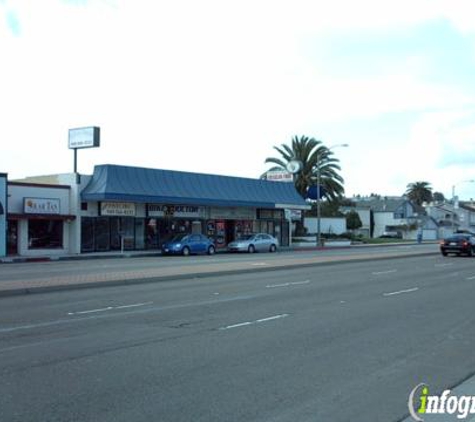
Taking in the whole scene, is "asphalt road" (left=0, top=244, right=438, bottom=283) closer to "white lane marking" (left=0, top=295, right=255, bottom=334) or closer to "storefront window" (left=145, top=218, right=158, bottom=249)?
"white lane marking" (left=0, top=295, right=255, bottom=334)

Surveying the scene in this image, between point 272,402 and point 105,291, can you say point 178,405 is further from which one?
point 105,291

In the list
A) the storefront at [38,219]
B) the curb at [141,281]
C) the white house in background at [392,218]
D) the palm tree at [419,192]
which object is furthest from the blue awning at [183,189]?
the palm tree at [419,192]

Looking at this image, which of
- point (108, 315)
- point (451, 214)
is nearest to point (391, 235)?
point (451, 214)

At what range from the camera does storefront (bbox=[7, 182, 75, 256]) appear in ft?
120

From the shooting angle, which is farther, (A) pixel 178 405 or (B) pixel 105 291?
(B) pixel 105 291

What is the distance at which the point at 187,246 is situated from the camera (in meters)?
40.0

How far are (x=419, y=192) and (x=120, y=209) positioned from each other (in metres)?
109

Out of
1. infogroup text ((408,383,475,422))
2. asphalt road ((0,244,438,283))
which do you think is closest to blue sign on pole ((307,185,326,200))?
asphalt road ((0,244,438,283))

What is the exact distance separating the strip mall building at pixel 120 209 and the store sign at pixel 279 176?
22.6 ft

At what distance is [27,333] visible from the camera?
10.3 metres

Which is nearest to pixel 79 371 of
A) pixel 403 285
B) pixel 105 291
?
pixel 105 291

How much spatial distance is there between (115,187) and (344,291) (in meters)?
25.3

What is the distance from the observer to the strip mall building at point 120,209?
37125 millimetres

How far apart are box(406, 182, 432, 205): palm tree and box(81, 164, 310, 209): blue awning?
89063mm
